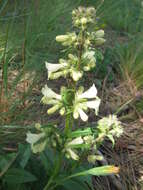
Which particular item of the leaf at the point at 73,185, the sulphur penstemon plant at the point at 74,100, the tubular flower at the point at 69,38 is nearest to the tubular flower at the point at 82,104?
the sulphur penstemon plant at the point at 74,100

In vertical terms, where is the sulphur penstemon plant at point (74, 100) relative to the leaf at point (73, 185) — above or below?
above

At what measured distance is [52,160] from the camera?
162cm

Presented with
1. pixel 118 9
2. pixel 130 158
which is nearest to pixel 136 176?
pixel 130 158

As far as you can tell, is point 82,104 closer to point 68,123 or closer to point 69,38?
point 68,123

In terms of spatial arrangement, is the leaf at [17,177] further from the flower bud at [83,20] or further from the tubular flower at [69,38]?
the flower bud at [83,20]

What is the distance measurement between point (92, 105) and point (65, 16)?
6.96 ft

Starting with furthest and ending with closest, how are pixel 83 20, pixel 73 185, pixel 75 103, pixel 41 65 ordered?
pixel 41 65, pixel 73 185, pixel 75 103, pixel 83 20

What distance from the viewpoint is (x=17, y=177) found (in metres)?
1.49

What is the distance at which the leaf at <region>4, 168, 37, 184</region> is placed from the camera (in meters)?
1.48

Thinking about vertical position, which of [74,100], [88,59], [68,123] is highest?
Answer: [88,59]

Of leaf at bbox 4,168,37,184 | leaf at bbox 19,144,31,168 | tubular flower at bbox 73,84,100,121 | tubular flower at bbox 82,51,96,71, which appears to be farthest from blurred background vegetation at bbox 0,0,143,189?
tubular flower at bbox 82,51,96,71

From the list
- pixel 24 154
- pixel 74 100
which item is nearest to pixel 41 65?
pixel 24 154

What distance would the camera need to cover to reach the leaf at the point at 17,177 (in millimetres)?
1478

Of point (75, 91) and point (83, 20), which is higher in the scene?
point (83, 20)
